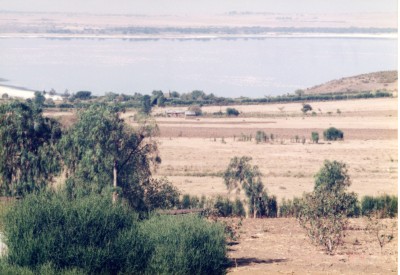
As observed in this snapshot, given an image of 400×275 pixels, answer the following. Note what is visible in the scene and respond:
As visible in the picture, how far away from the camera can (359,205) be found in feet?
76.1

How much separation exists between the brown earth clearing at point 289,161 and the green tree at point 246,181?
0.49 metres

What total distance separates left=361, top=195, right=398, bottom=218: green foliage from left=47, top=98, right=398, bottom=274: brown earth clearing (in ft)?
2.35

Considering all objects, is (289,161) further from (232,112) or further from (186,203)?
(232,112)

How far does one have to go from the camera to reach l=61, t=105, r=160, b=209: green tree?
65.3 ft

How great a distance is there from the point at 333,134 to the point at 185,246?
2708 cm

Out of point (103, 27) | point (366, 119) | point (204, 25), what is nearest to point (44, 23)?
point (103, 27)

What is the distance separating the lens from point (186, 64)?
97812 mm

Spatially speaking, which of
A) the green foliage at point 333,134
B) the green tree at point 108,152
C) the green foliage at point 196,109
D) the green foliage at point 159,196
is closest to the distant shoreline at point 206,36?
the green foliage at point 196,109

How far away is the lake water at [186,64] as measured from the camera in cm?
7469

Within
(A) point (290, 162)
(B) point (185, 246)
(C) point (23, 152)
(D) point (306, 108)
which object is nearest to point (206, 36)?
(D) point (306, 108)

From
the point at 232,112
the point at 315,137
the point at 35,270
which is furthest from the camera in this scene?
the point at 232,112

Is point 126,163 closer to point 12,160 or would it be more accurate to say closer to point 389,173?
point 12,160

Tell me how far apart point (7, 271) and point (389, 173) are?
70.4ft

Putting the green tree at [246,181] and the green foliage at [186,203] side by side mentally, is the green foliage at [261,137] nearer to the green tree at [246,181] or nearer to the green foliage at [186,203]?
the green tree at [246,181]
